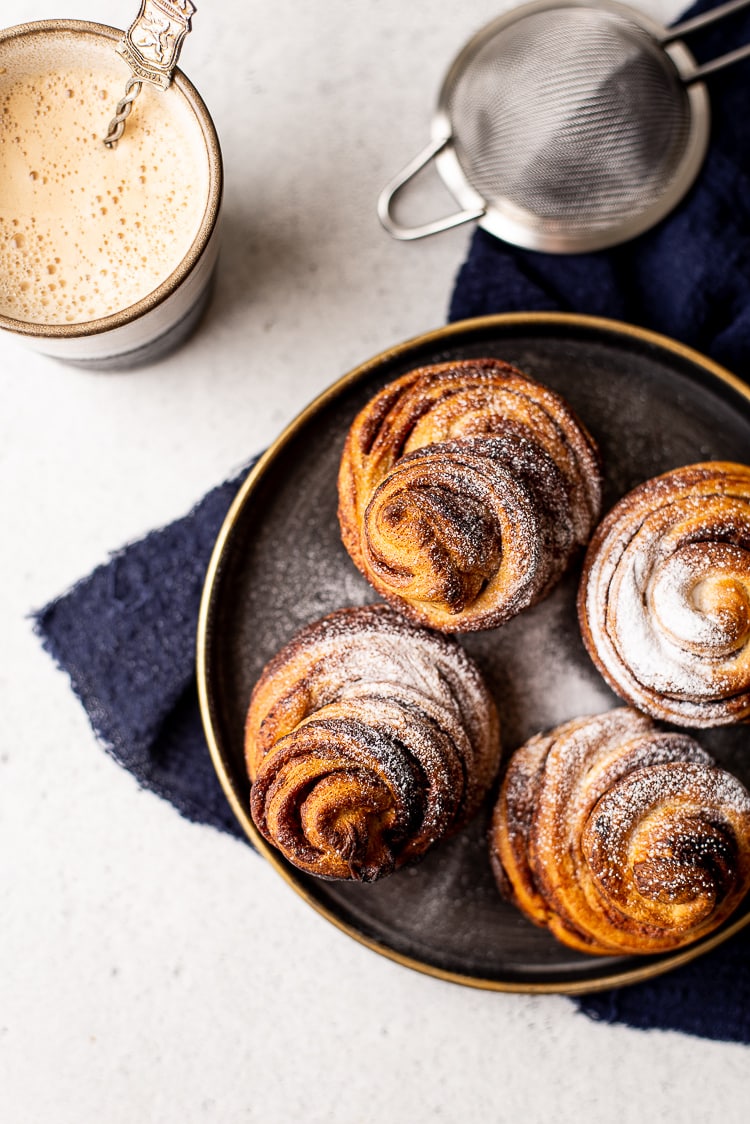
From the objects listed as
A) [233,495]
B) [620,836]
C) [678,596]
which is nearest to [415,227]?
[233,495]

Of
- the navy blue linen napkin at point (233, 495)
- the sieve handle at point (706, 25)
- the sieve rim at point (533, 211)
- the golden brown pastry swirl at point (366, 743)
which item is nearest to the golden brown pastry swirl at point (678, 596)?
the golden brown pastry swirl at point (366, 743)

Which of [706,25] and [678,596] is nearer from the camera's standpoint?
[678,596]

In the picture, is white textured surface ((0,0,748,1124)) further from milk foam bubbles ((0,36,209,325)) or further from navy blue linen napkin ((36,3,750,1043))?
milk foam bubbles ((0,36,209,325))

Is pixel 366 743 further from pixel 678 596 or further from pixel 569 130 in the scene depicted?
pixel 569 130

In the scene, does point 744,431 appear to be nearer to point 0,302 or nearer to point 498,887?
point 498,887

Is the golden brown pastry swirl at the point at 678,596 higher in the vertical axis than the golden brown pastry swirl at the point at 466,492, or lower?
lower

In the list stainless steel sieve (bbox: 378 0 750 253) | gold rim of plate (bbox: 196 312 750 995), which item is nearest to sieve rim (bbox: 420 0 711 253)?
stainless steel sieve (bbox: 378 0 750 253)

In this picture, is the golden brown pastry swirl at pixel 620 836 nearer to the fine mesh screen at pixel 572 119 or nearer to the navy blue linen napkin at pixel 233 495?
the navy blue linen napkin at pixel 233 495
